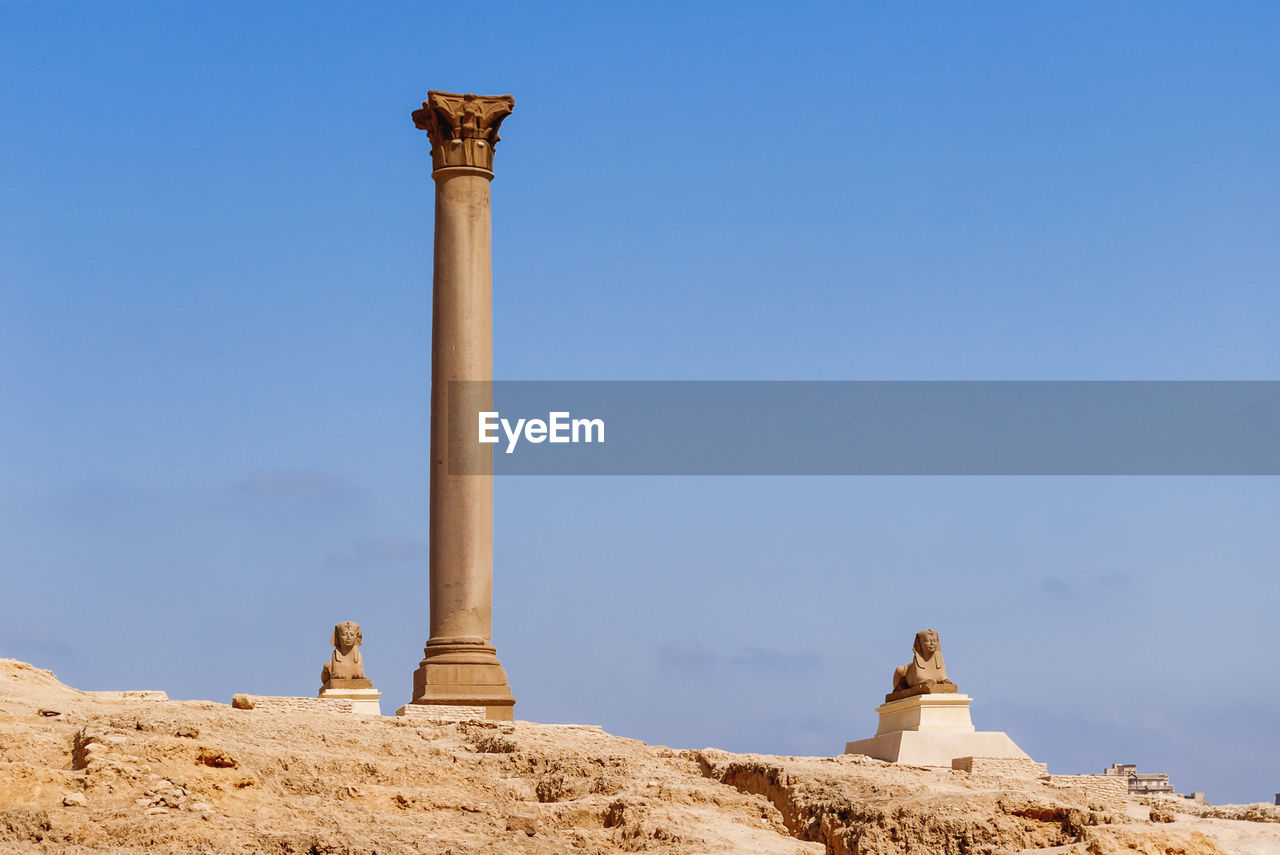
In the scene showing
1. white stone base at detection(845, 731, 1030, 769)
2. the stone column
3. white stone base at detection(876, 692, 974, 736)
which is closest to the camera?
white stone base at detection(845, 731, 1030, 769)

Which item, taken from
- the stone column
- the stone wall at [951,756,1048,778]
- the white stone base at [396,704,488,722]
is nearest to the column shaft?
the stone column

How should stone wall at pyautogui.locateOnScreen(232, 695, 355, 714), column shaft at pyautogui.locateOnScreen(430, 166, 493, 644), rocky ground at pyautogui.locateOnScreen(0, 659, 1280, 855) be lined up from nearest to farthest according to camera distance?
1. rocky ground at pyautogui.locateOnScreen(0, 659, 1280, 855)
2. stone wall at pyautogui.locateOnScreen(232, 695, 355, 714)
3. column shaft at pyautogui.locateOnScreen(430, 166, 493, 644)

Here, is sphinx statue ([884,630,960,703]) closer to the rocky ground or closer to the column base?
the column base

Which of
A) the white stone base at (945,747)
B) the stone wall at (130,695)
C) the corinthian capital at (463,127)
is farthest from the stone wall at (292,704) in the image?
the corinthian capital at (463,127)

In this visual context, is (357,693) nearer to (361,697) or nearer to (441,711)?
(361,697)

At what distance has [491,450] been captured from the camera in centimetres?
2570

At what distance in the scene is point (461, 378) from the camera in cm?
2561

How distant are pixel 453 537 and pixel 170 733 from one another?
11.4 metres

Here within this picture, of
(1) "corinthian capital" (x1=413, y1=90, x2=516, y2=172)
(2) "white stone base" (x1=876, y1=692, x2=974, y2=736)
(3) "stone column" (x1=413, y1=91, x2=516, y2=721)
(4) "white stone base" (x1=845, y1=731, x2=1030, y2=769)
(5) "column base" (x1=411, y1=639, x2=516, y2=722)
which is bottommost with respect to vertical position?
(4) "white stone base" (x1=845, y1=731, x2=1030, y2=769)

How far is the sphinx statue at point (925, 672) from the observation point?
2412cm

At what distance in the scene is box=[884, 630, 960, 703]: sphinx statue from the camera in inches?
950

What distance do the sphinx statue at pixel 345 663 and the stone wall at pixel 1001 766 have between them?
8.44 m

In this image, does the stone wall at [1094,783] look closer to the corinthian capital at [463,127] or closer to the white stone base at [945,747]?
the white stone base at [945,747]

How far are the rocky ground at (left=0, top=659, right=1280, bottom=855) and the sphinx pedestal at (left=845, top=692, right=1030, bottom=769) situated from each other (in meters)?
7.19
